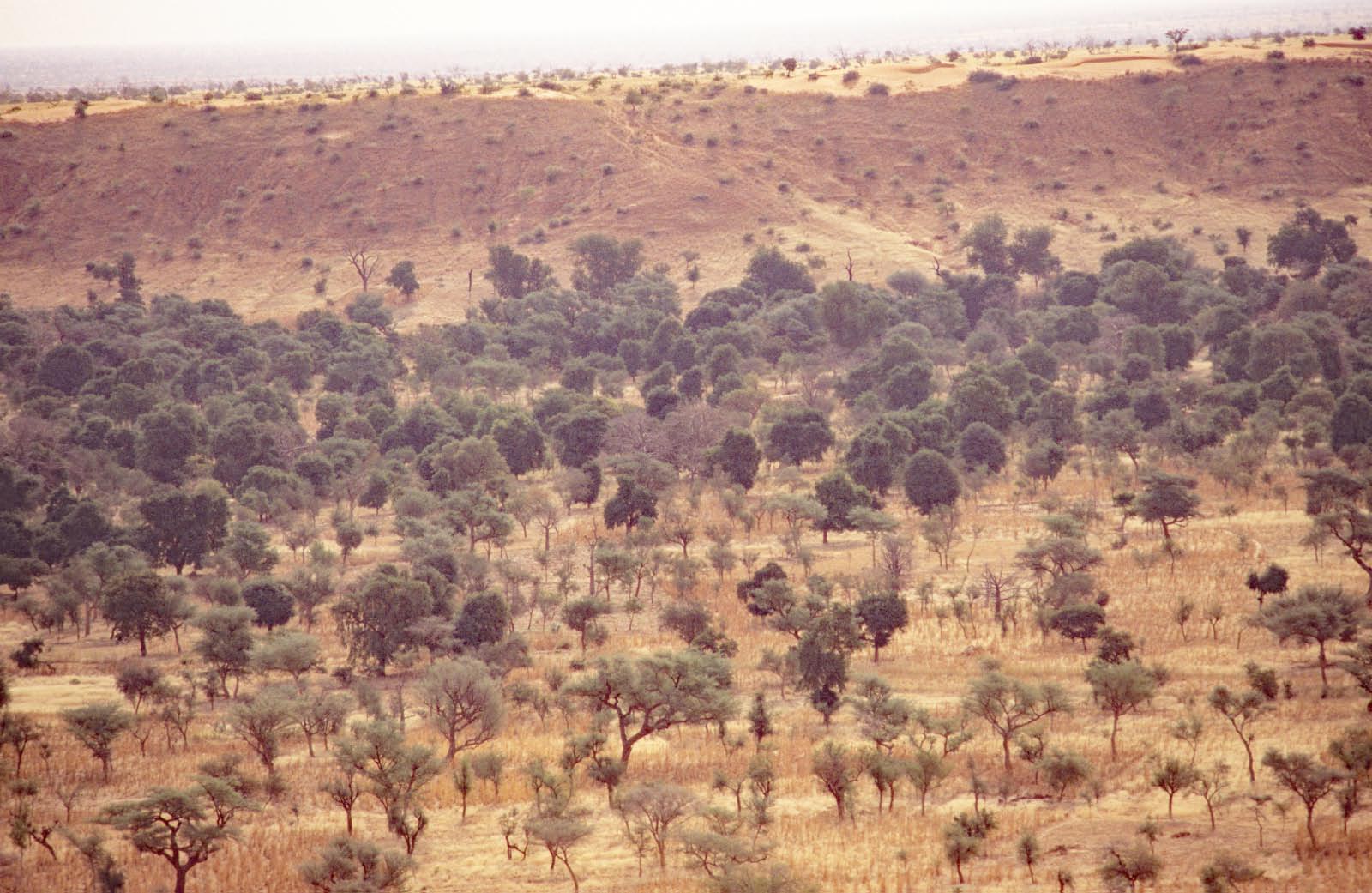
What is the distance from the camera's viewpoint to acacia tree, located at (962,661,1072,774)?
29.4 meters

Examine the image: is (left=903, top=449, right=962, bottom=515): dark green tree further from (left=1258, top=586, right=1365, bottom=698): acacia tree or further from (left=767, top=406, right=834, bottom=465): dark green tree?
(left=1258, top=586, right=1365, bottom=698): acacia tree

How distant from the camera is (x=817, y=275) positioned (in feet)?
293

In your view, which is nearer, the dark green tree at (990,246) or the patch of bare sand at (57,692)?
the patch of bare sand at (57,692)

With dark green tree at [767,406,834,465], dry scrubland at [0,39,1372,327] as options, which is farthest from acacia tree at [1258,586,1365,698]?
dry scrubland at [0,39,1372,327]

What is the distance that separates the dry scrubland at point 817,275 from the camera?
26.1 m

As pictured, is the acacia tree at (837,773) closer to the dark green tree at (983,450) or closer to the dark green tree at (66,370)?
the dark green tree at (983,450)

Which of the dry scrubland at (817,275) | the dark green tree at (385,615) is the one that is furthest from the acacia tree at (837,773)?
the dark green tree at (385,615)

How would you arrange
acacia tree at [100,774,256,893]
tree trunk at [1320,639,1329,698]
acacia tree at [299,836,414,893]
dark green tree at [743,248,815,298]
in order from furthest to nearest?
1. dark green tree at [743,248,815,298]
2. tree trunk at [1320,639,1329,698]
3. acacia tree at [100,774,256,893]
4. acacia tree at [299,836,414,893]

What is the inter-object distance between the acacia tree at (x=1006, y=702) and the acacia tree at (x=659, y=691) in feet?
16.9

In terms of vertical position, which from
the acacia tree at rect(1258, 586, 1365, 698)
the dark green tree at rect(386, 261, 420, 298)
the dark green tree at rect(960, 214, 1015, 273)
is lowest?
the acacia tree at rect(1258, 586, 1365, 698)

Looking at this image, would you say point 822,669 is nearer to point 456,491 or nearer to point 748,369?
point 456,491

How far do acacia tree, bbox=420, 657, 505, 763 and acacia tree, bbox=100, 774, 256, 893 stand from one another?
232 inches

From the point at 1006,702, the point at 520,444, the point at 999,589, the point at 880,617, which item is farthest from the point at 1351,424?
the point at 520,444

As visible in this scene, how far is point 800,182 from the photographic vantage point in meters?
99.5
